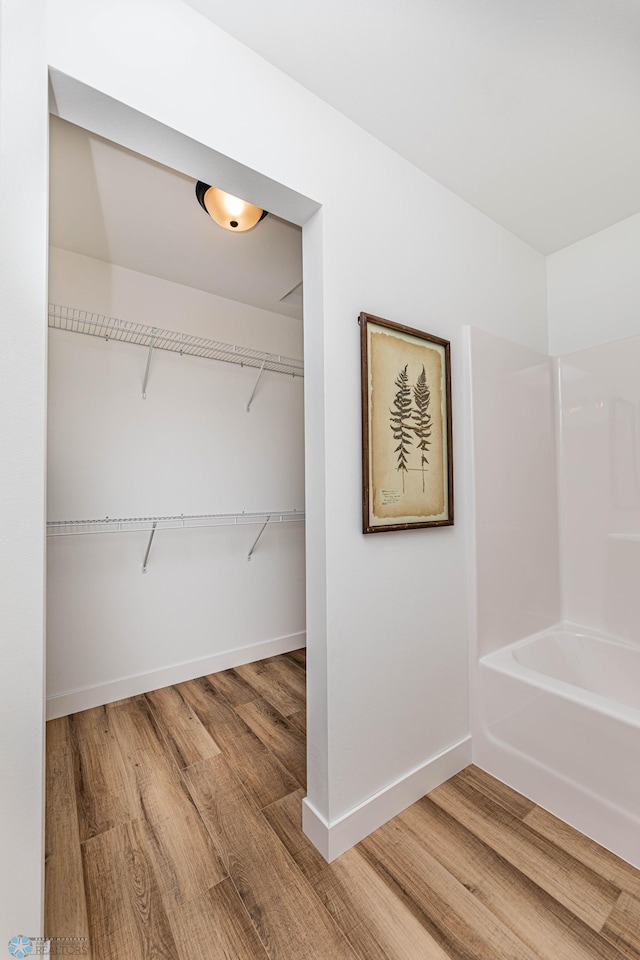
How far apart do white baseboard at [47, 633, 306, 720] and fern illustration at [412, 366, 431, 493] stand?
6.16 feet

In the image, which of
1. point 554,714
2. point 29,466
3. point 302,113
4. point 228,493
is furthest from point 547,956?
point 302,113

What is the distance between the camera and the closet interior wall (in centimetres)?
224

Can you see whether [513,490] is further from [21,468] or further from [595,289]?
[21,468]

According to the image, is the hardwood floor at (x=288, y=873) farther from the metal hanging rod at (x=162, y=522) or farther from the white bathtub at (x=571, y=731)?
the metal hanging rod at (x=162, y=522)

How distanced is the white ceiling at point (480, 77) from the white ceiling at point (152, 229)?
633mm

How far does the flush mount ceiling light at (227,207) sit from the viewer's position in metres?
1.64

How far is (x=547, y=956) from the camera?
1.09 meters

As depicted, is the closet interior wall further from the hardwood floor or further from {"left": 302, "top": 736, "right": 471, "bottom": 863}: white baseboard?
{"left": 302, "top": 736, "right": 471, "bottom": 863}: white baseboard

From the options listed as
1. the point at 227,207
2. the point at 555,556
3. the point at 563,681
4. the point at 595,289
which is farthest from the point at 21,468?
the point at 595,289

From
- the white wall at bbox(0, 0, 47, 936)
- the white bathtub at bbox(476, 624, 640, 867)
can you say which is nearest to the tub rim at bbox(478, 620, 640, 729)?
the white bathtub at bbox(476, 624, 640, 867)

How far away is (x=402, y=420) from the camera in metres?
1.60

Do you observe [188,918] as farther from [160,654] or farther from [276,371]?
[276,371]

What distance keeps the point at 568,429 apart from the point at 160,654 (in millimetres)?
2713

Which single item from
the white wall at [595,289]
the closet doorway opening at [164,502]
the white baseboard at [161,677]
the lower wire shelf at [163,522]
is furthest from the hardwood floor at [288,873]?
the white wall at [595,289]
